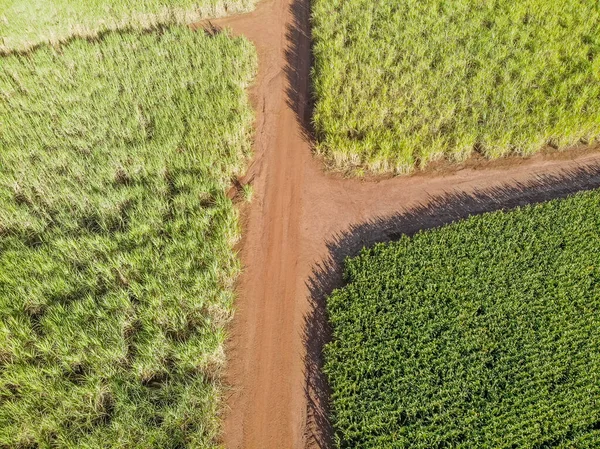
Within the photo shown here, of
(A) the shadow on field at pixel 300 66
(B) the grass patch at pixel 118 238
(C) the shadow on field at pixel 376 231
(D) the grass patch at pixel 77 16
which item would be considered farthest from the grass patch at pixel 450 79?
(D) the grass patch at pixel 77 16

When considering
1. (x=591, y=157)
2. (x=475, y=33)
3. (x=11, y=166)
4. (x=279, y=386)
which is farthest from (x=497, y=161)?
(x=11, y=166)

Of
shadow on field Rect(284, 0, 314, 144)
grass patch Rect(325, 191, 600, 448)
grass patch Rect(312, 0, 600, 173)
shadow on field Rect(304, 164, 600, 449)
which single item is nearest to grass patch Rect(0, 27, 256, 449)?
shadow on field Rect(284, 0, 314, 144)

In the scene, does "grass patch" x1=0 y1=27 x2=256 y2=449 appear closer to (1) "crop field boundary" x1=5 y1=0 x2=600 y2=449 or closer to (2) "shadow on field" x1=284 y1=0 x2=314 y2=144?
(1) "crop field boundary" x1=5 y1=0 x2=600 y2=449

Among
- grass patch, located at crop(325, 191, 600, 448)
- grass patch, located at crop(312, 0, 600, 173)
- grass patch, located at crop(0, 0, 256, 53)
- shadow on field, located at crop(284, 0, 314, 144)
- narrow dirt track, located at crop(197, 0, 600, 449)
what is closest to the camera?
grass patch, located at crop(325, 191, 600, 448)

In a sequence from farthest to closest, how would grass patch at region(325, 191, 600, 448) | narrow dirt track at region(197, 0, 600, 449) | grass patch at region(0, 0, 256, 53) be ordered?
grass patch at region(0, 0, 256, 53)
narrow dirt track at region(197, 0, 600, 449)
grass patch at region(325, 191, 600, 448)

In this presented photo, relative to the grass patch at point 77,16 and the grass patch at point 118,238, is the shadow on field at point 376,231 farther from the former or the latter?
the grass patch at point 77,16

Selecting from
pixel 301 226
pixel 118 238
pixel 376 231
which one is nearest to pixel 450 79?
pixel 376 231

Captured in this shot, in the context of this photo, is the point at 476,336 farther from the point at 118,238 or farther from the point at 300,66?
the point at 300,66
